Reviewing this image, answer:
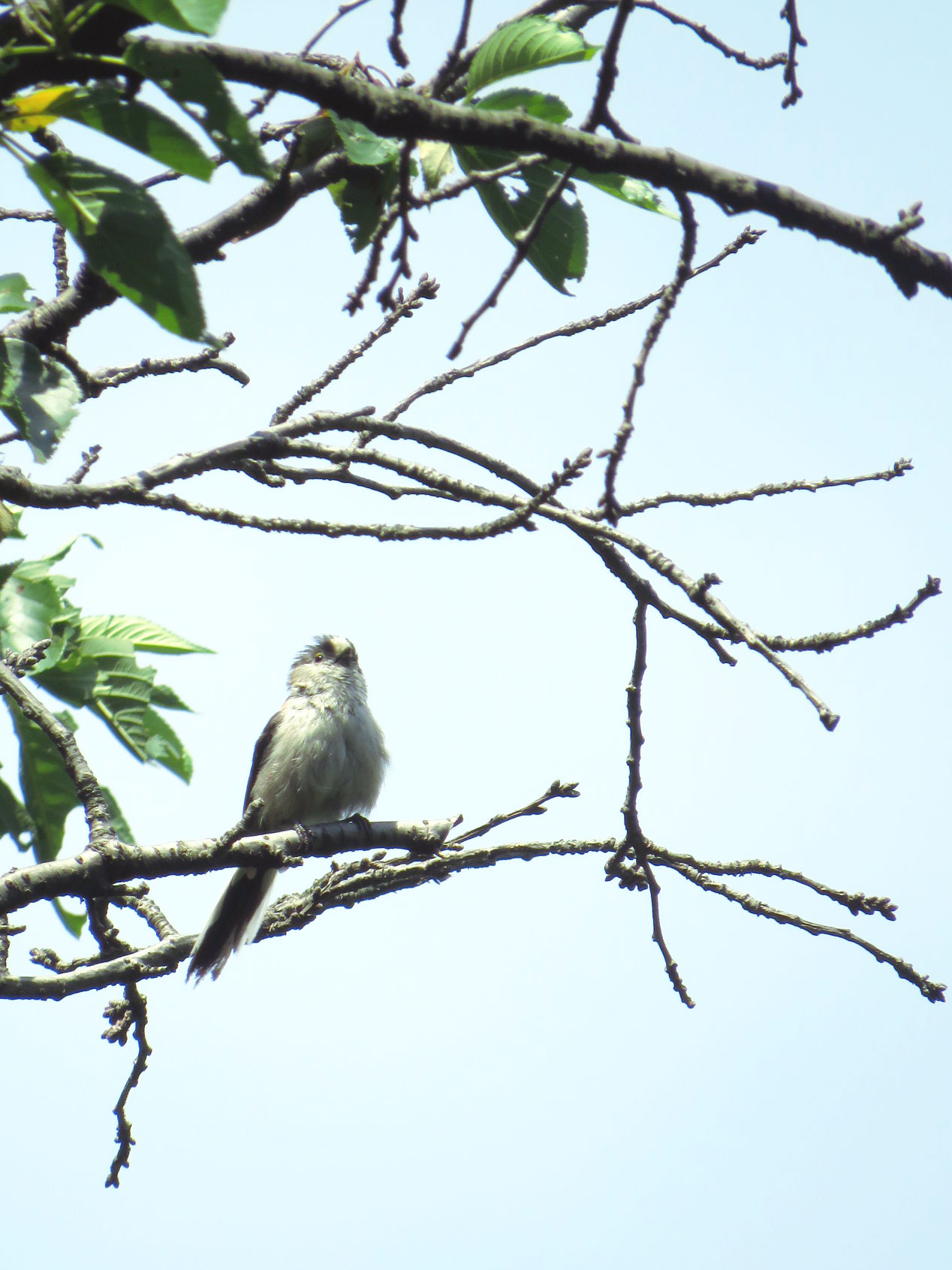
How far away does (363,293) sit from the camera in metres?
2.30

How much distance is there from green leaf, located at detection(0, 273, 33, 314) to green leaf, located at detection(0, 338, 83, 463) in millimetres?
412

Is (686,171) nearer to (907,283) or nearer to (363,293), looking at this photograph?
(907,283)

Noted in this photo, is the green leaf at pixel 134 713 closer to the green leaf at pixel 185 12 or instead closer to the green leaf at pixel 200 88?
the green leaf at pixel 200 88

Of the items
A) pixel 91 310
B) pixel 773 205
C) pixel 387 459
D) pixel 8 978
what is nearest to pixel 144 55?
pixel 773 205

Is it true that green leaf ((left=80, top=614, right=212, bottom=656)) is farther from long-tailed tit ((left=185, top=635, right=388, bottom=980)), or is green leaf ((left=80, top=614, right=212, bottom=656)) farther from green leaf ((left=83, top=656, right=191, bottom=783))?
long-tailed tit ((left=185, top=635, right=388, bottom=980))

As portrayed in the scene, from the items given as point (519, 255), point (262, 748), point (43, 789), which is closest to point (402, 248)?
point (519, 255)

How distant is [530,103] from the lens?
268 cm

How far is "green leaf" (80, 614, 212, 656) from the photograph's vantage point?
436cm

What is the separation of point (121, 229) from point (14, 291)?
136cm

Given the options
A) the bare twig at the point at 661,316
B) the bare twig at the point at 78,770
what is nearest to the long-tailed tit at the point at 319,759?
the bare twig at the point at 78,770

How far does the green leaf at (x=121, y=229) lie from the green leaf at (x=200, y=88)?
0.24 meters

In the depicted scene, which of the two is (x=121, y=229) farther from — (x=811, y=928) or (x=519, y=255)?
(x=811, y=928)

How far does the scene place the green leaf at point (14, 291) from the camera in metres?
3.28

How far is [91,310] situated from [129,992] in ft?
7.53
